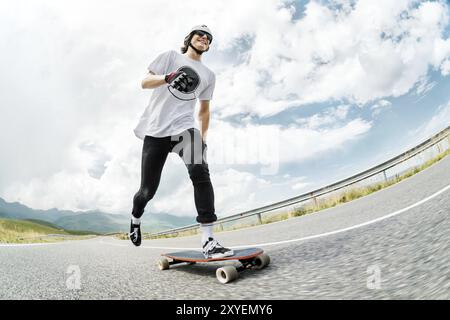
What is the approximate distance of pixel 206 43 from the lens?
3414 millimetres

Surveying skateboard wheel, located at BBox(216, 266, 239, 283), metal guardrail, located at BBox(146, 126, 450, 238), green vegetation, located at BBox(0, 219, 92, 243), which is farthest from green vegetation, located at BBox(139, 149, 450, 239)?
green vegetation, located at BBox(0, 219, 92, 243)

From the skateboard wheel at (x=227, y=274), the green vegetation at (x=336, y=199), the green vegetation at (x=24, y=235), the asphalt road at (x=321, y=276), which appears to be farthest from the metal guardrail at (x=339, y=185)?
the green vegetation at (x=24, y=235)

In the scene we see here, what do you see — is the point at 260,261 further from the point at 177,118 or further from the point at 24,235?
the point at 24,235

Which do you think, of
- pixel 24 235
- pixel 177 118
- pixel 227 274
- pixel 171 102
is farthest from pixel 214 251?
pixel 24 235

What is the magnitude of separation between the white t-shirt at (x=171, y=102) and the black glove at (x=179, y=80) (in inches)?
5.5

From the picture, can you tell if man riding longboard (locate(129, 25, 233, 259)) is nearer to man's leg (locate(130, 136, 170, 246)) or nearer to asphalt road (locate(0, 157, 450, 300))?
man's leg (locate(130, 136, 170, 246))

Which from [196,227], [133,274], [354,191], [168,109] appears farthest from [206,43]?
[196,227]

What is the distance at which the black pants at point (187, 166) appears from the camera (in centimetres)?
286

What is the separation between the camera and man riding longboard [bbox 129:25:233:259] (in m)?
2.98

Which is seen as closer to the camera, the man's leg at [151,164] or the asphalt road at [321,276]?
the asphalt road at [321,276]

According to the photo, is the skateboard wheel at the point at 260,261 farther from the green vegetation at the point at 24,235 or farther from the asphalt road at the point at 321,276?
the green vegetation at the point at 24,235

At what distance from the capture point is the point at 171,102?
11.1 feet
